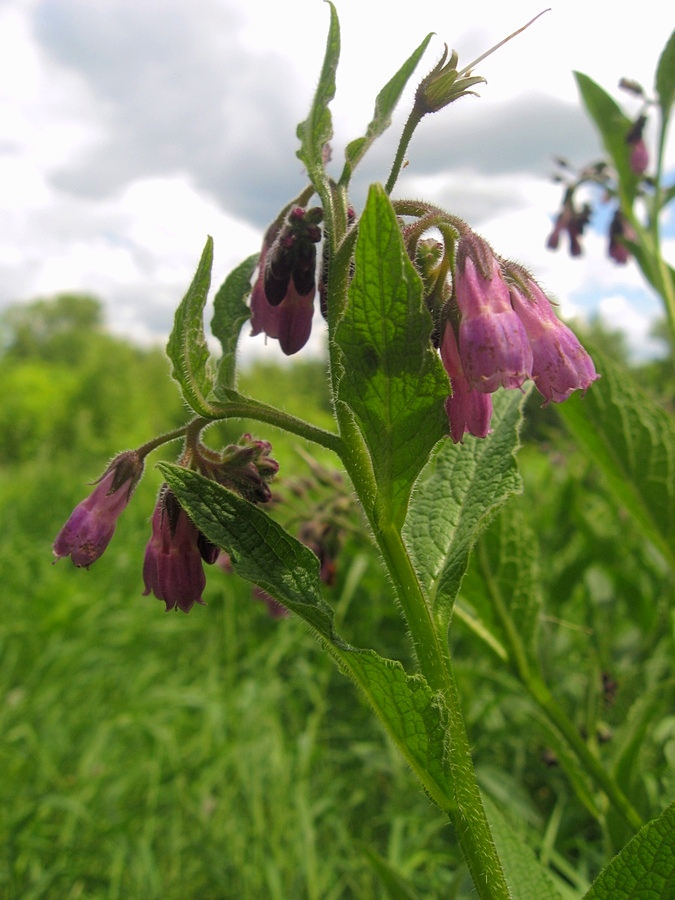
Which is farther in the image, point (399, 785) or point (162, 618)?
point (162, 618)

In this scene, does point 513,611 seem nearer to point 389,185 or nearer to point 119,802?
point 389,185

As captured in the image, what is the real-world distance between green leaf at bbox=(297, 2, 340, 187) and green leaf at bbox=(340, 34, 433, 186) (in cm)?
4

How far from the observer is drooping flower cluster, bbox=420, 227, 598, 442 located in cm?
88

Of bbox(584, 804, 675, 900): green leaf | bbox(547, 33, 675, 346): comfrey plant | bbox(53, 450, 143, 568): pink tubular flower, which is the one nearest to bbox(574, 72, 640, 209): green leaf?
bbox(547, 33, 675, 346): comfrey plant

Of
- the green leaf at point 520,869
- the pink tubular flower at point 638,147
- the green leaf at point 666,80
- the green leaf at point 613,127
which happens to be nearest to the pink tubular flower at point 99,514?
the green leaf at point 520,869

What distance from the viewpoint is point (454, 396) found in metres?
0.93

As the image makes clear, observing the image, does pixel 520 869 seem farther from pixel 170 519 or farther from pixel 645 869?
pixel 170 519

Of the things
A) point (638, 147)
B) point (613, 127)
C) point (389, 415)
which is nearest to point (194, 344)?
point (389, 415)

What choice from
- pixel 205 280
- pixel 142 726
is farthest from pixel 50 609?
pixel 205 280

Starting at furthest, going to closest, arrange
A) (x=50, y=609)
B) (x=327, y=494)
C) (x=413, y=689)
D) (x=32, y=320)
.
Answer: (x=32, y=320) < (x=50, y=609) < (x=327, y=494) < (x=413, y=689)

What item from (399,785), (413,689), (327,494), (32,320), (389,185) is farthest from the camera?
(32,320)

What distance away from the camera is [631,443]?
171 centimetres

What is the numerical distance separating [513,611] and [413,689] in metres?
0.76

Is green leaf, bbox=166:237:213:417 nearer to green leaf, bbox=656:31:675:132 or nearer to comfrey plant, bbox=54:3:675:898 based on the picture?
comfrey plant, bbox=54:3:675:898
